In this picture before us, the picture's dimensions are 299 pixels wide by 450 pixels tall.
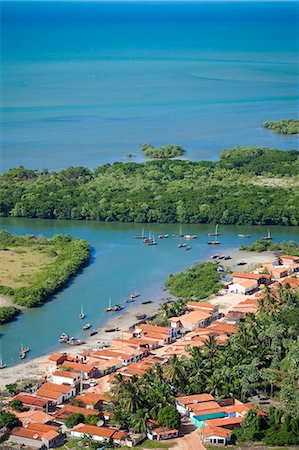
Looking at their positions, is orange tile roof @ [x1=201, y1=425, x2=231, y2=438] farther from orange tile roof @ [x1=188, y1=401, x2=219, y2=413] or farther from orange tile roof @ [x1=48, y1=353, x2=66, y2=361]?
orange tile roof @ [x1=48, y1=353, x2=66, y2=361]

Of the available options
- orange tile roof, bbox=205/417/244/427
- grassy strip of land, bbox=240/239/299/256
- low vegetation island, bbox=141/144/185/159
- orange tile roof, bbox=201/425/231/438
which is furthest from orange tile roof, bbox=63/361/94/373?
low vegetation island, bbox=141/144/185/159

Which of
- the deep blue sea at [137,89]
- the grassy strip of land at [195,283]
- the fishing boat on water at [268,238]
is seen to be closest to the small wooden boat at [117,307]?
the grassy strip of land at [195,283]

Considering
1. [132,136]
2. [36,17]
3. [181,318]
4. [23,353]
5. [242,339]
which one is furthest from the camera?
[36,17]

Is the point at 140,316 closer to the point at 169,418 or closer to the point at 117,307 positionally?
the point at 117,307

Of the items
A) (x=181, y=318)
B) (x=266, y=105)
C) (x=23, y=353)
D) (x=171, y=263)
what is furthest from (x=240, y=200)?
(x=266, y=105)

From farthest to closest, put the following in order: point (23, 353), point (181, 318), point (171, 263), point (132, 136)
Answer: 1. point (132, 136)
2. point (171, 263)
3. point (181, 318)
4. point (23, 353)

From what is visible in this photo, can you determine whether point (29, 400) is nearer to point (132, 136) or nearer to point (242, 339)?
point (242, 339)

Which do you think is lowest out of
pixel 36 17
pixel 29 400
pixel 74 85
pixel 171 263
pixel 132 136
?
pixel 29 400

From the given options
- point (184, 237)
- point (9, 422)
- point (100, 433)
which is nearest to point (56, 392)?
point (9, 422)
